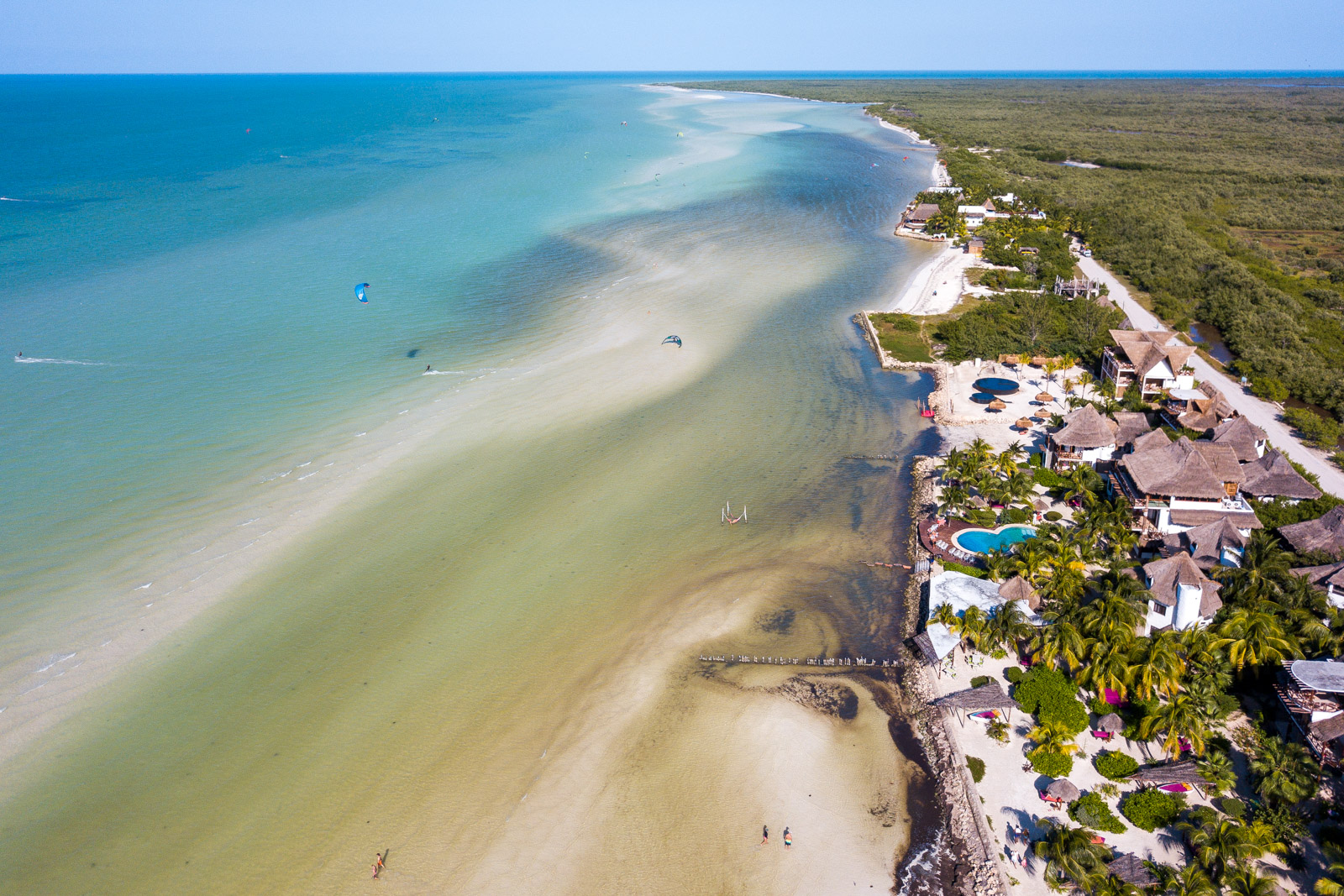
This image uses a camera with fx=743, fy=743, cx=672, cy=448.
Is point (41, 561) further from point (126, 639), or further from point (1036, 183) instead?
point (1036, 183)

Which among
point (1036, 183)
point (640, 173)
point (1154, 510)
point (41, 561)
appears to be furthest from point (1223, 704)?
point (640, 173)

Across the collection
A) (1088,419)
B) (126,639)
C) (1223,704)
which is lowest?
(126,639)

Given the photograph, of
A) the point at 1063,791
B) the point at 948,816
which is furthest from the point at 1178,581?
the point at 948,816

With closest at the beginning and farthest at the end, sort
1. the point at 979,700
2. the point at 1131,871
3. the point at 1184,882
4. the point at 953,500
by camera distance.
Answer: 1. the point at 1184,882
2. the point at 1131,871
3. the point at 979,700
4. the point at 953,500

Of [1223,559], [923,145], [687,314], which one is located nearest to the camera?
[1223,559]

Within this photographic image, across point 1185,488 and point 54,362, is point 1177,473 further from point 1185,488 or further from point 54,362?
point 54,362

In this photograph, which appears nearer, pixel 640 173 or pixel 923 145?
pixel 640 173
